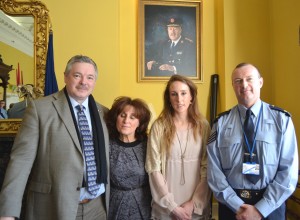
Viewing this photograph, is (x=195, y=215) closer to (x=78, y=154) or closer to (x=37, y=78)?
(x=78, y=154)

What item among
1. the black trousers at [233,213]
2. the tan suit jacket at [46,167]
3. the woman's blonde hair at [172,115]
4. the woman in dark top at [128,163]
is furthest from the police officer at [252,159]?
the tan suit jacket at [46,167]

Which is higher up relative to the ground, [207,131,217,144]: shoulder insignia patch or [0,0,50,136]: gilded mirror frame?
[0,0,50,136]: gilded mirror frame

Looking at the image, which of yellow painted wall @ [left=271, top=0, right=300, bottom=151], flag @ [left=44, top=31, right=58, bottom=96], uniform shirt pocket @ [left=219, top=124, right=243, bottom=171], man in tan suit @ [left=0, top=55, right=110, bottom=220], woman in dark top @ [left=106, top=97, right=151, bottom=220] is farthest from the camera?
yellow painted wall @ [left=271, top=0, right=300, bottom=151]

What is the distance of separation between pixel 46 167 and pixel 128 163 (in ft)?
1.74

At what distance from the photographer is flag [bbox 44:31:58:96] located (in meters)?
2.67

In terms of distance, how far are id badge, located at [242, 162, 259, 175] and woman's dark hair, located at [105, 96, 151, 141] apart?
752mm

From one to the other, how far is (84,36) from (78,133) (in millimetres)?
1659

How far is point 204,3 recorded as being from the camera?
11.4 feet

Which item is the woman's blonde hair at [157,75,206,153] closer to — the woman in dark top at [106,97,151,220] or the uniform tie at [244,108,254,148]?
the woman in dark top at [106,97,151,220]

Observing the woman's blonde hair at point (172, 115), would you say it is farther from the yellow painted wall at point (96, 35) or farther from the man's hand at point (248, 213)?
the yellow painted wall at point (96, 35)

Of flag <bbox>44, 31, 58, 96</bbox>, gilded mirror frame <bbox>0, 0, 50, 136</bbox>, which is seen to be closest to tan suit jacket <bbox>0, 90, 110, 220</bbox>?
flag <bbox>44, 31, 58, 96</bbox>

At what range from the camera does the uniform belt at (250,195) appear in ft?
4.89

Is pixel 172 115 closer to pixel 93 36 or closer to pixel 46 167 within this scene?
pixel 46 167

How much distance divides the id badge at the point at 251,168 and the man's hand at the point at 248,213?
190 millimetres
